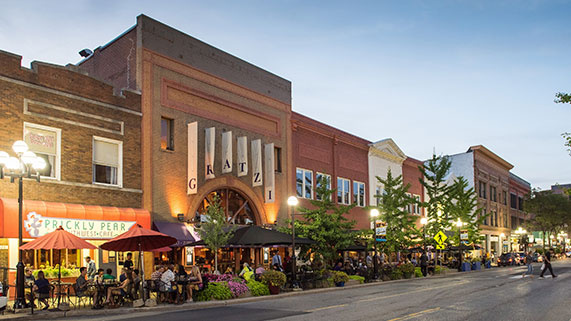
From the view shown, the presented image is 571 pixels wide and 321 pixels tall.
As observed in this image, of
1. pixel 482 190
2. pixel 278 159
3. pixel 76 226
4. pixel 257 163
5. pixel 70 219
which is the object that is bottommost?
pixel 76 226

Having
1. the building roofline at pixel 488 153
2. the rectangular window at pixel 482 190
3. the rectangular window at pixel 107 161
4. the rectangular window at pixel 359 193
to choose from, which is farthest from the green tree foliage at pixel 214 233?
the rectangular window at pixel 482 190

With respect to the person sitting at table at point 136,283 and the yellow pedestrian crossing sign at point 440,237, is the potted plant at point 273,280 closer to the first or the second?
the person sitting at table at point 136,283

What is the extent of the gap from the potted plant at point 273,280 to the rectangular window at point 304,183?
1252cm

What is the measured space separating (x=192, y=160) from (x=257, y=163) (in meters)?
4.70

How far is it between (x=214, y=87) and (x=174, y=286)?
1332 centimetres

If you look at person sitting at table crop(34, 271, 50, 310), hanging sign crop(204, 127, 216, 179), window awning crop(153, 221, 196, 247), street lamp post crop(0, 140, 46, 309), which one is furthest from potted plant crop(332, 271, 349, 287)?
street lamp post crop(0, 140, 46, 309)

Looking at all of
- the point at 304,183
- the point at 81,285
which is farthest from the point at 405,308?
the point at 304,183

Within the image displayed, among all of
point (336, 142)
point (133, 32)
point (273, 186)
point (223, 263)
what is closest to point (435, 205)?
point (336, 142)

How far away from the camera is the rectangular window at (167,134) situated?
26359 millimetres

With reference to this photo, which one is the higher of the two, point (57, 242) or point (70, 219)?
point (70, 219)

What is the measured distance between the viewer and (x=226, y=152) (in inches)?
1120

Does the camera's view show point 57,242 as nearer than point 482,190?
Yes

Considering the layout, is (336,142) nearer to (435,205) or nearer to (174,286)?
(435,205)

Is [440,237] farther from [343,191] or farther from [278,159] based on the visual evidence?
[278,159]
